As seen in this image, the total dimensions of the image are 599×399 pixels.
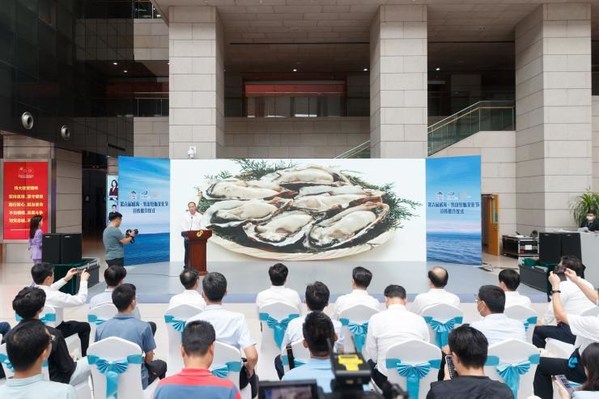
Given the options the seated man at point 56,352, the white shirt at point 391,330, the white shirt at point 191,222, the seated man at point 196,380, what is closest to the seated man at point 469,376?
the white shirt at point 391,330

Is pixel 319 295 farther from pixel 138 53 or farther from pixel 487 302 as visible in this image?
pixel 138 53

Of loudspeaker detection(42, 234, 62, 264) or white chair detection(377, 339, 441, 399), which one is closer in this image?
white chair detection(377, 339, 441, 399)

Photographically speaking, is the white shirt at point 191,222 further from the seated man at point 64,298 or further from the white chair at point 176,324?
the white chair at point 176,324

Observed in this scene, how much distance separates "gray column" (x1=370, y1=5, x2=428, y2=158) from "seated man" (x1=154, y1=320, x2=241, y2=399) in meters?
9.50

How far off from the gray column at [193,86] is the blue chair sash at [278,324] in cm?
806

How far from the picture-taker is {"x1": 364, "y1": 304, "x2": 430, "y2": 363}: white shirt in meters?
2.68

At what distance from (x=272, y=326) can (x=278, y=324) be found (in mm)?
A: 62

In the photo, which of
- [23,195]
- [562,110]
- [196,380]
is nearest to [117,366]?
[196,380]

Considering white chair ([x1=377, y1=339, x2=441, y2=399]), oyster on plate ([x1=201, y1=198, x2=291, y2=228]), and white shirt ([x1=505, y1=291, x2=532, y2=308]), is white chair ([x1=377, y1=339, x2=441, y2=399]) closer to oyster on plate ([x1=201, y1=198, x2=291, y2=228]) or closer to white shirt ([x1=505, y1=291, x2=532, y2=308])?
white shirt ([x1=505, y1=291, x2=532, y2=308])

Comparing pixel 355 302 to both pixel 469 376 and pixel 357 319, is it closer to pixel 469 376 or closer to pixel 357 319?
pixel 357 319

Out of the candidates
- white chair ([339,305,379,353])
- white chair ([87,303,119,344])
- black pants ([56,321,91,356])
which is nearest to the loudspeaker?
black pants ([56,321,91,356])

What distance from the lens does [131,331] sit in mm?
2754

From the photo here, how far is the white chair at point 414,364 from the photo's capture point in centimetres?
239

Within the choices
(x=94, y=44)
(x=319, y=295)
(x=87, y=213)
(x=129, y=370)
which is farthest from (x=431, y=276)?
(x=87, y=213)
